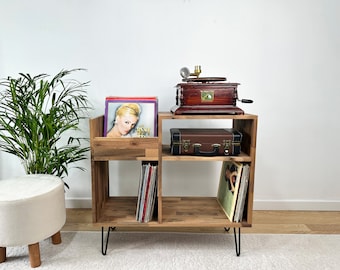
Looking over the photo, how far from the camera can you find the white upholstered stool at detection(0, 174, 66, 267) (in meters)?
1.25

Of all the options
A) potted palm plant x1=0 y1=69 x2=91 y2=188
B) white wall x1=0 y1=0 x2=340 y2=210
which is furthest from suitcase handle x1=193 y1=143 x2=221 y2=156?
potted palm plant x1=0 y1=69 x2=91 y2=188

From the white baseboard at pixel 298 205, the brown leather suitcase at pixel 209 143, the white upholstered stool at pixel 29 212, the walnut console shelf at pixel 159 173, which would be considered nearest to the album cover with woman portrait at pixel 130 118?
the walnut console shelf at pixel 159 173

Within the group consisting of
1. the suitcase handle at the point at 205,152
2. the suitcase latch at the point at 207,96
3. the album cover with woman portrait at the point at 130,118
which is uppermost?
the suitcase latch at the point at 207,96

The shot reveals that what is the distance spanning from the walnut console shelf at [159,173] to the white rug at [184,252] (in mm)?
90

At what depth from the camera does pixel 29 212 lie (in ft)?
4.18

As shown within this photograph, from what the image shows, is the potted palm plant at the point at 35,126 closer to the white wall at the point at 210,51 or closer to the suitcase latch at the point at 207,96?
the white wall at the point at 210,51

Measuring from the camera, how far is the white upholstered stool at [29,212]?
1.25m

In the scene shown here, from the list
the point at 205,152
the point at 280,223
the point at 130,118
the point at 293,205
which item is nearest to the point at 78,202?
the point at 130,118

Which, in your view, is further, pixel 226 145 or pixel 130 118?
pixel 130 118

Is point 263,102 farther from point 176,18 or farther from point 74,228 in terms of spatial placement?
point 74,228

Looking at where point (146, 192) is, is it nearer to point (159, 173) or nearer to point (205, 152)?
point (159, 173)

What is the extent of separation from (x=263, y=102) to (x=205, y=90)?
2.32 ft

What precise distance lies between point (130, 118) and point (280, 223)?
130cm

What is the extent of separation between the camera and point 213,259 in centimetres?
144
